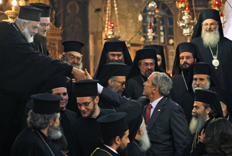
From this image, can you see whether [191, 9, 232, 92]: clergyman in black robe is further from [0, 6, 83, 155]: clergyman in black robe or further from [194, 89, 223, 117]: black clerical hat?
[0, 6, 83, 155]: clergyman in black robe

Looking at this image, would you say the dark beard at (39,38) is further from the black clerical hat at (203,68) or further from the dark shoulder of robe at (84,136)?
the black clerical hat at (203,68)

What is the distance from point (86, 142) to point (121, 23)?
14584mm

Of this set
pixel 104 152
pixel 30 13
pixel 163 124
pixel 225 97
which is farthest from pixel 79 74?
pixel 225 97

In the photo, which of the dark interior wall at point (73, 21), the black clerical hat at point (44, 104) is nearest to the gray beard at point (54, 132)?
the black clerical hat at point (44, 104)

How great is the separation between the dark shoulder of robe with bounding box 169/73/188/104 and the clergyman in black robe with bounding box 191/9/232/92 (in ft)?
2.14

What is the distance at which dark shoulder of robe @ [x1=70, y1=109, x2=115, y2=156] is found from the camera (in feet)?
13.0

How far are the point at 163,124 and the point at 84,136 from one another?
113cm

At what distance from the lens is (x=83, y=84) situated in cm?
403

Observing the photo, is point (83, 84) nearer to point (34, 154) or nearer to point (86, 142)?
point (86, 142)

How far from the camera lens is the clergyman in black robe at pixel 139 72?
5809 millimetres

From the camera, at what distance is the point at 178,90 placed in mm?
6102

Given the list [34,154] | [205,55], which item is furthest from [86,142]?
[205,55]

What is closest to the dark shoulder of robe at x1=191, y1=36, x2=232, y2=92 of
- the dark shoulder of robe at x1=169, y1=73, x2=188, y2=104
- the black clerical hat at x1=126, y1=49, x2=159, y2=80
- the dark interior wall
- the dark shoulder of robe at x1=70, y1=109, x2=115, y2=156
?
the dark shoulder of robe at x1=169, y1=73, x2=188, y2=104

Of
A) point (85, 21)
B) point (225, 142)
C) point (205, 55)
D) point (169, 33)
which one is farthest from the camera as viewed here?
point (169, 33)
